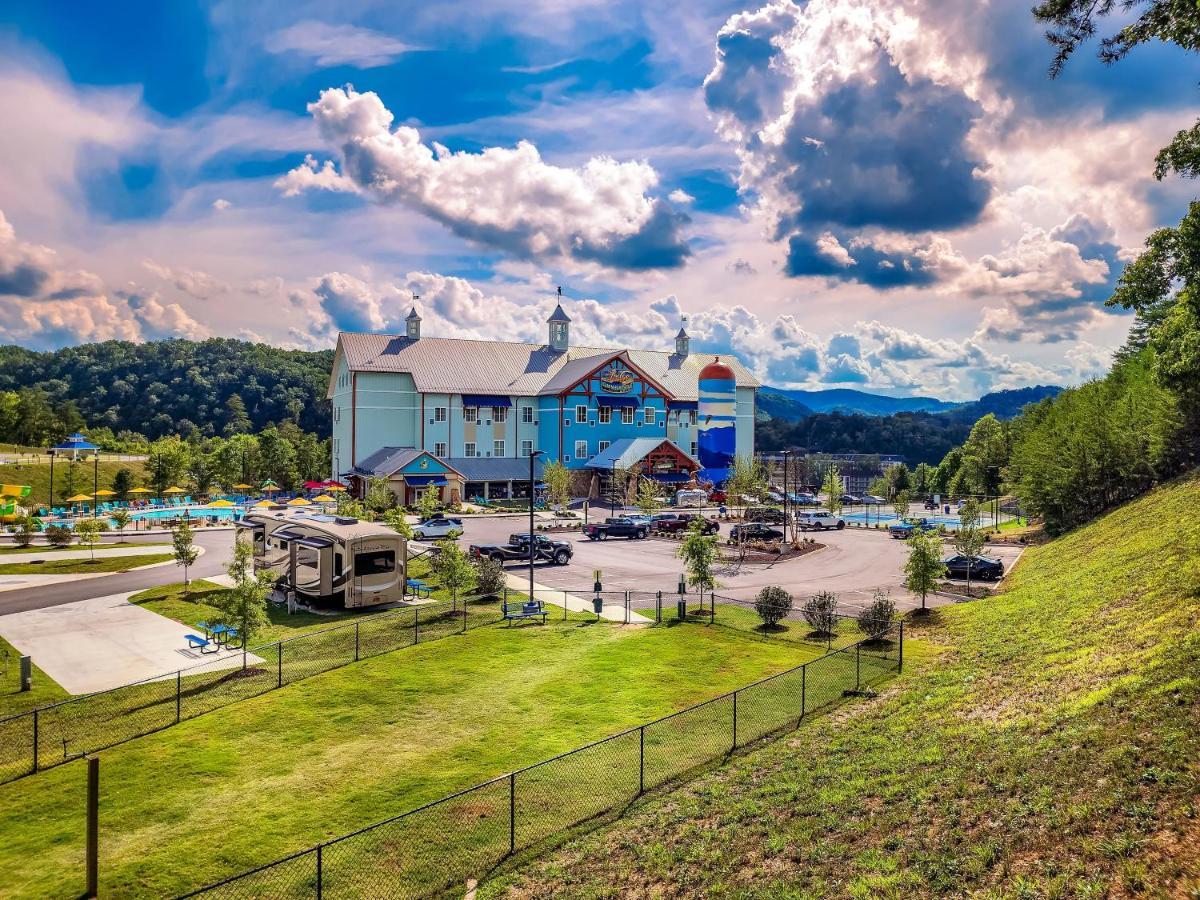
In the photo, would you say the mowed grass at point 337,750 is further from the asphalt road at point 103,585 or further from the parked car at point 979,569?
the parked car at point 979,569

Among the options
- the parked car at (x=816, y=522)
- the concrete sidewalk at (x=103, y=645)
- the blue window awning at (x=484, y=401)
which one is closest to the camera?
the concrete sidewalk at (x=103, y=645)

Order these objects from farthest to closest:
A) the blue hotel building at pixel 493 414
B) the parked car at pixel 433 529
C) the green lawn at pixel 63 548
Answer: the blue hotel building at pixel 493 414
the parked car at pixel 433 529
the green lawn at pixel 63 548

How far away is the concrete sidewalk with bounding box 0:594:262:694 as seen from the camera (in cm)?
2019

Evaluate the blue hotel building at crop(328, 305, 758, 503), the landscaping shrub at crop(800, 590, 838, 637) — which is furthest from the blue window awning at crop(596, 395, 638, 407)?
the landscaping shrub at crop(800, 590, 838, 637)

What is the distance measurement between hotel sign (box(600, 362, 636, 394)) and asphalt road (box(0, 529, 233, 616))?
4470 cm

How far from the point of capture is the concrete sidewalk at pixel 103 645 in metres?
20.2

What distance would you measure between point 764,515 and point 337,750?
47.7 metres

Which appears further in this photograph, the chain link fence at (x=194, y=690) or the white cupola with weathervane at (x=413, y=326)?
the white cupola with weathervane at (x=413, y=326)

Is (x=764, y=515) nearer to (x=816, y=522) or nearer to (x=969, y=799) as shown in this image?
(x=816, y=522)

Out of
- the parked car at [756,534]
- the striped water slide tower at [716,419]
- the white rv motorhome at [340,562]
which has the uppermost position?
the striped water slide tower at [716,419]

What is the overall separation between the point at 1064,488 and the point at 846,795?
139 feet

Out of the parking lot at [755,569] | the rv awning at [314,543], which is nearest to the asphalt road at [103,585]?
the rv awning at [314,543]

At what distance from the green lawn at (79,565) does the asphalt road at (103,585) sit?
1.73 metres

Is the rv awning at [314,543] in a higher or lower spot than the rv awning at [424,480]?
lower
